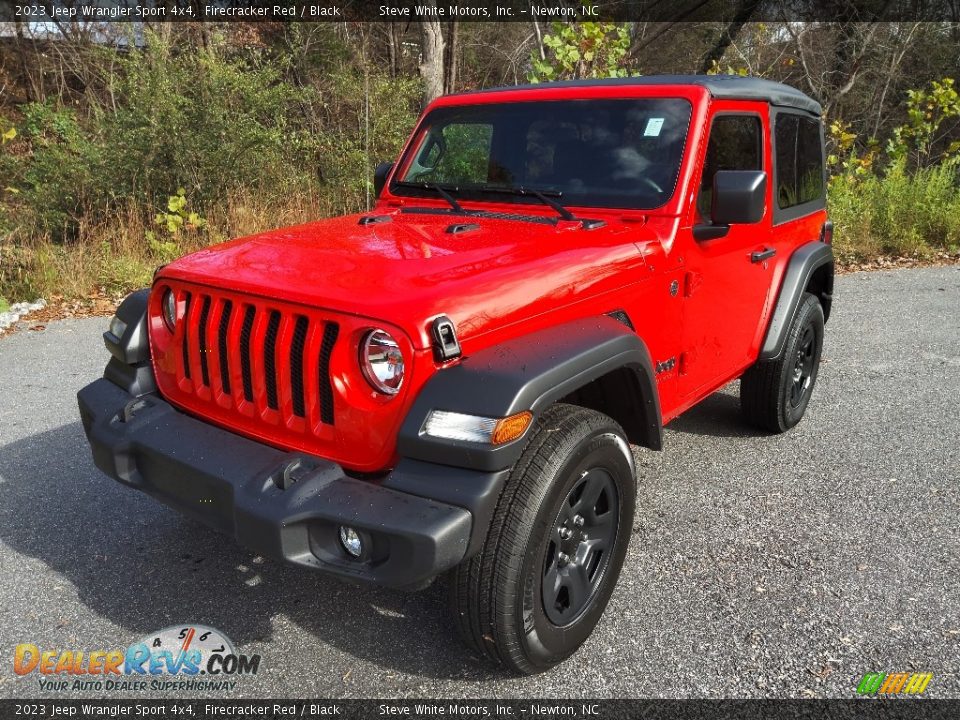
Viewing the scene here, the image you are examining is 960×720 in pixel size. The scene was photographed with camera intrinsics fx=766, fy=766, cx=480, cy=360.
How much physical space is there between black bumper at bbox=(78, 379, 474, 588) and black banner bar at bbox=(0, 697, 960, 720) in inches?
22.3

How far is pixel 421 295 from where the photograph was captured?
7.31 feet

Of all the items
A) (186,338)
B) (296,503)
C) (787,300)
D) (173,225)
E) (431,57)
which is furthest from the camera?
(431,57)

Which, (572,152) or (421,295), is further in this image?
(572,152)

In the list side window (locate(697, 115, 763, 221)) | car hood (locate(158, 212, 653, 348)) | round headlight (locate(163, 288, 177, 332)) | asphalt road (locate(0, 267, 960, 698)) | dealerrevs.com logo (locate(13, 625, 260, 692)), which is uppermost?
side window (locate(697, 115, 763, 221))

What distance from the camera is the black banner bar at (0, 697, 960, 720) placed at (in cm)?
232

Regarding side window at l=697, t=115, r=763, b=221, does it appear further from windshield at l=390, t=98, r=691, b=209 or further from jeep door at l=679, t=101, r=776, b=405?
windshield at l=390, t=98, r=691, b=209

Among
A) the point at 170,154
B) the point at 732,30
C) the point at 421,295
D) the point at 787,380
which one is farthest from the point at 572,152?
the point at 732,30

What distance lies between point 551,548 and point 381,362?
2.66 feet

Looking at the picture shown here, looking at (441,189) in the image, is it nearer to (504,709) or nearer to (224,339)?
(224,339)

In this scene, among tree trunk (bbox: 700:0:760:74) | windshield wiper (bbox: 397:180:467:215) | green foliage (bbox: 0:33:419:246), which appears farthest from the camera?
tree trunk (bbox: 700:0:760:74)

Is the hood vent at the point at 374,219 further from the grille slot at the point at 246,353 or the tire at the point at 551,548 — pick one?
the tire at the point at 551,548

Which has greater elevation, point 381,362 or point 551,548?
point 381,362

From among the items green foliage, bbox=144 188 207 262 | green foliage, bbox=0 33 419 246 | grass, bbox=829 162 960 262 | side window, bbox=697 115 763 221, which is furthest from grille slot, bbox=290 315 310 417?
grass, bbox=829 162 960 262

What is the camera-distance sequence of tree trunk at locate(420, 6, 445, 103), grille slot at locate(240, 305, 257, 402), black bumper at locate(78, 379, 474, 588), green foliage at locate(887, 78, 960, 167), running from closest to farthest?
black bumper at locate(78, 379, 474, 588), grille slot at locate(240, 305, 257, 402), green foliage at locate(887, 78, 960, 167), tree trunk at locate(420, 6, 445, 103)
